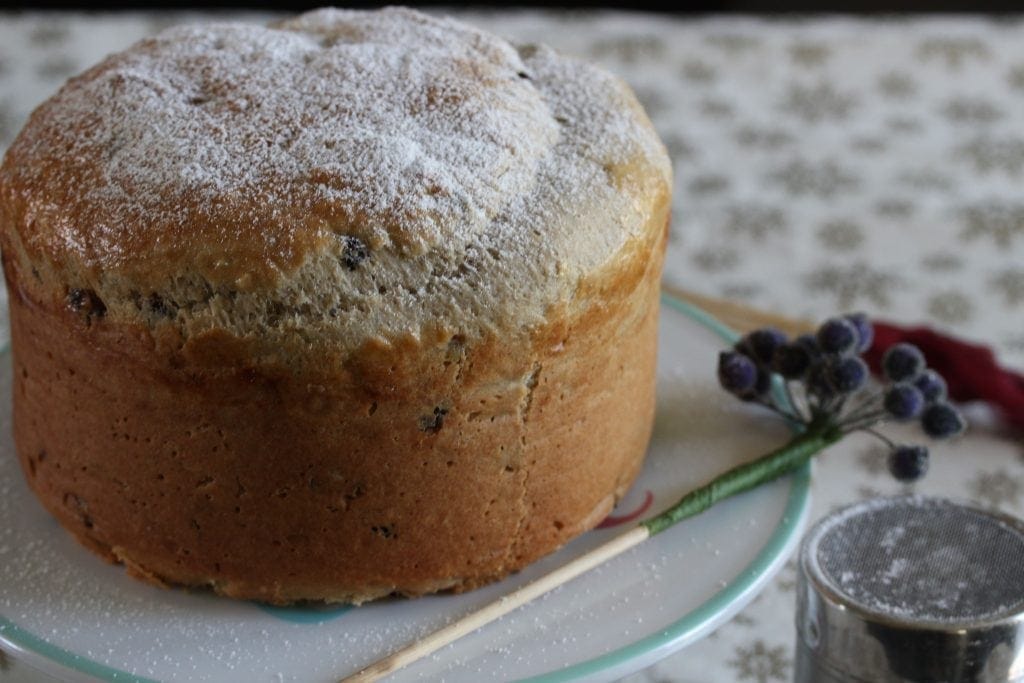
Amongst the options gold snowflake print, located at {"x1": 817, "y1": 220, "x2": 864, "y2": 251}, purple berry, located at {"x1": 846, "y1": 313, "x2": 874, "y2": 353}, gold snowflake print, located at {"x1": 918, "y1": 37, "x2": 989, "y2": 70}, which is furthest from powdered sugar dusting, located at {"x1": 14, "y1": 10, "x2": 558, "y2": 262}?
gold snowflake print, located at {"x1": 918, "y1": 37, "x2": 989, "y2": 70}

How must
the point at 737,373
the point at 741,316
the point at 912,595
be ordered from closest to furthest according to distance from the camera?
1. the point at 912,595
2. the point at 737,373
3. the point at 741,316

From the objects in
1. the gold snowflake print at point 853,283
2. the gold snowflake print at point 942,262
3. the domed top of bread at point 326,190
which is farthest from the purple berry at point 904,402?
the gold snowflake print at point 942,262

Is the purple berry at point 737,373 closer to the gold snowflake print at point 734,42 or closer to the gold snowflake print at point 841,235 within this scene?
the gold snowflake print at point 841,235

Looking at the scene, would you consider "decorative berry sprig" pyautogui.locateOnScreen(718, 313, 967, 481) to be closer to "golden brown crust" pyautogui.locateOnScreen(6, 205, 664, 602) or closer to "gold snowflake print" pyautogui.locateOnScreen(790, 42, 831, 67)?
"golden brown crust" pyautogui.locateOnScreen(6, 205, 664, 602)

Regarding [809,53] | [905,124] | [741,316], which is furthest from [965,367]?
[809,53]

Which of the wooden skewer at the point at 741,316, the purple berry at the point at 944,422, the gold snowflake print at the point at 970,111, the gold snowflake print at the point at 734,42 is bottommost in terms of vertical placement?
the wooden skewer at the point at 741,316

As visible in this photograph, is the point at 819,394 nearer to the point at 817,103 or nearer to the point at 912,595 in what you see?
the point at 912,595

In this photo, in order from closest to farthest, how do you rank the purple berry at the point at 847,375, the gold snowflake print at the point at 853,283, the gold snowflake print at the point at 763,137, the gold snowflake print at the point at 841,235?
the purple berry at the point at 847,375
the gold snowflake print at the point at 853,283
the gold snowflake print at the point at 841,235
the gold snowflake print at the point at 763,137
